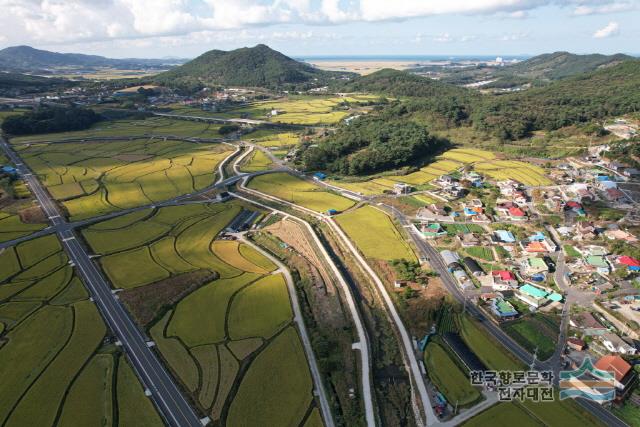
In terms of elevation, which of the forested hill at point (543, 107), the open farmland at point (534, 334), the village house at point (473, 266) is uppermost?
the forested hill at point (543, 107)

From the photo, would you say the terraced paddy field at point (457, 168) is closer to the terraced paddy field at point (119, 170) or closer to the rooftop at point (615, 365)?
the terraced paddy field at point (119, 170)

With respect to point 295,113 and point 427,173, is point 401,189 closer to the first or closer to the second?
point 427,173

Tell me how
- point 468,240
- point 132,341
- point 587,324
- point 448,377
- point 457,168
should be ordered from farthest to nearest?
point 457,168, point 468,240, point 587,324, point 132,341, point 448,377

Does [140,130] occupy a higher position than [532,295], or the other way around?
[140,130]

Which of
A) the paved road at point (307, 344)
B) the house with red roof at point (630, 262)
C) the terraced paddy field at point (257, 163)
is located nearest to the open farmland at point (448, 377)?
the paved road at point (307, 344)

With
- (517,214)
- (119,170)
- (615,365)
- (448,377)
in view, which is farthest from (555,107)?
(119,170)

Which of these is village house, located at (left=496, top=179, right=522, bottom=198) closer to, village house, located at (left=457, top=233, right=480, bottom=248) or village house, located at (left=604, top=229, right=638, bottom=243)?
village house, located at (left=604, top=229, right=638, bottom=243)

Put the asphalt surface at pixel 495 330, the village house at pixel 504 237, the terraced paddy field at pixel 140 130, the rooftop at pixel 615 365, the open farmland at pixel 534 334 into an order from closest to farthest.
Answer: the asphalt surface at pixel 495 330, the rooftop at pixel 615 365, the open farmland at pixel 534 334, the village house at pixel 504 237, the terraced paddy field at pixel 140 130
